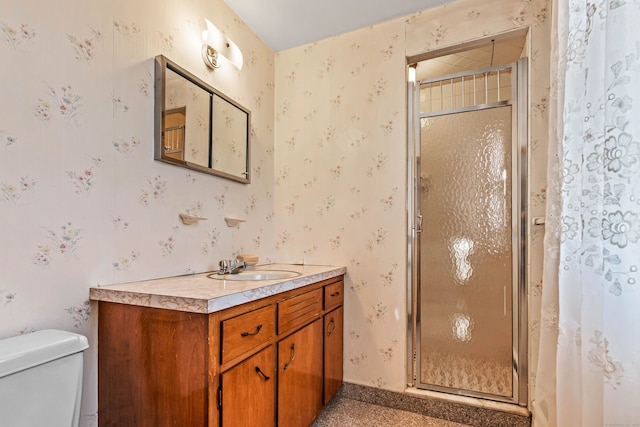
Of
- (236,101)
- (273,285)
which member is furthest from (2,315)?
(236,101)

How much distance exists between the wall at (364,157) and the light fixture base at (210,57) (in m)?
0.67

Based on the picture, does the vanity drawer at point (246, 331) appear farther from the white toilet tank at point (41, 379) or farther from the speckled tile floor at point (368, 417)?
the speckled tile floor at point (368, 417)

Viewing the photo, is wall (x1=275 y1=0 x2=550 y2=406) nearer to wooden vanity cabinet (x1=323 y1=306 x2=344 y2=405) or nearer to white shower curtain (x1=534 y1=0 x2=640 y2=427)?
wooden vanity cabinet (x1=323 y1=306 x2=344 y2=405)

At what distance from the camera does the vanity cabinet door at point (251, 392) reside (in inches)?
44.2

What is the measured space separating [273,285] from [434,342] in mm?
1230

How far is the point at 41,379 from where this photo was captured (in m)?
0.90

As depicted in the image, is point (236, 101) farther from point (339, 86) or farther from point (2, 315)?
point (2, 315)

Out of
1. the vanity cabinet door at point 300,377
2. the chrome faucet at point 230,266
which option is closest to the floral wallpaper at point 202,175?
the chrome faucet at point 230,266

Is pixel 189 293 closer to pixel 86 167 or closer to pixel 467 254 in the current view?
Result: pixel 86 167

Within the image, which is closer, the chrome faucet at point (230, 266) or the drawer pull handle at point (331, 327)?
the chrome faucet at point (230, 266)

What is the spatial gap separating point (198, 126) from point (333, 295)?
1212 mm

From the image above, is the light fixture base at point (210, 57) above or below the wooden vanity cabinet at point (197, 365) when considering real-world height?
above

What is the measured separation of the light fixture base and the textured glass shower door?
1.29 m

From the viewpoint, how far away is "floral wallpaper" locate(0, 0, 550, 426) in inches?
42.4
